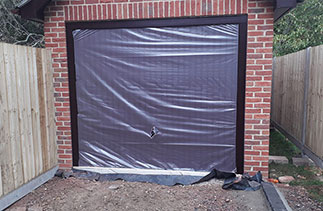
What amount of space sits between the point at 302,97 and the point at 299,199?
2589 mm

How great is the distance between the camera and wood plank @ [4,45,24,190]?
136 inches

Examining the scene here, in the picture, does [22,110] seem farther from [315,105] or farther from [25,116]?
[315,105]

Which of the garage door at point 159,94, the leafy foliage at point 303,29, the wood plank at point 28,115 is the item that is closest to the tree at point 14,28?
the garage door at point 159,94

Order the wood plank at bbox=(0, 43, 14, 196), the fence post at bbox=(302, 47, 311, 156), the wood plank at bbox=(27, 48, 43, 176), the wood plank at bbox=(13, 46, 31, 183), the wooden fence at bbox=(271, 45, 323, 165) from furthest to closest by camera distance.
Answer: the fence post at bbox=(302, 47, 311, 156), the wooden fence at bbox=(271, 45, 323, 165), the wood plank at bbox=(27, 48, 43, 176), the wood plank at bbox=(13, 46, 31, 183), the wood plank at bbox=(0, 43, 14, 196)

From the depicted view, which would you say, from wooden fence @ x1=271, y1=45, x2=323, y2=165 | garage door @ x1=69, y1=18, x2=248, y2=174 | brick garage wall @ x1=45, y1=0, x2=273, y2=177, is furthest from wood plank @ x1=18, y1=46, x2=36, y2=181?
wooden fence @ x1=271, y1=45, x2=323, y2=165

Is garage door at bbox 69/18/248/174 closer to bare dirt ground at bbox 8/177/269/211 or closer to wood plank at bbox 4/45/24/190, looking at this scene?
bare dirt ground at bbox 8/177/269/211

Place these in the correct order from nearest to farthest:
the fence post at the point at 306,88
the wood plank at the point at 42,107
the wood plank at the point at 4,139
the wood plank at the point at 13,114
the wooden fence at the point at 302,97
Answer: the wood plank at the point at 4,139, the wood plank at the point at 13,114, the wood plank at the point at 42,107, the wooden fence at the point at 302,97, the fence post at the point at 306,88

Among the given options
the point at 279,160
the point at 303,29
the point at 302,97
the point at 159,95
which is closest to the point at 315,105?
the point at 302,97

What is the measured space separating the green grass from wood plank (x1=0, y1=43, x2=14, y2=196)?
4953mm

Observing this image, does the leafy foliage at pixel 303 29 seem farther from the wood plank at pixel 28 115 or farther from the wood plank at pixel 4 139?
the wood plank at pixel 4 139

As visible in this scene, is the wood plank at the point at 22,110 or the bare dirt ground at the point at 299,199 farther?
the wood plank at the point at 22,110

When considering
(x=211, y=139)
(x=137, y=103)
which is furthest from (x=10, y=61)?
(x=211, y=139)

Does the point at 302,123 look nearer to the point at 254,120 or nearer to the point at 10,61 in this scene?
the point at 254,120

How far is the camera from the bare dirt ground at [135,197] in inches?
138
